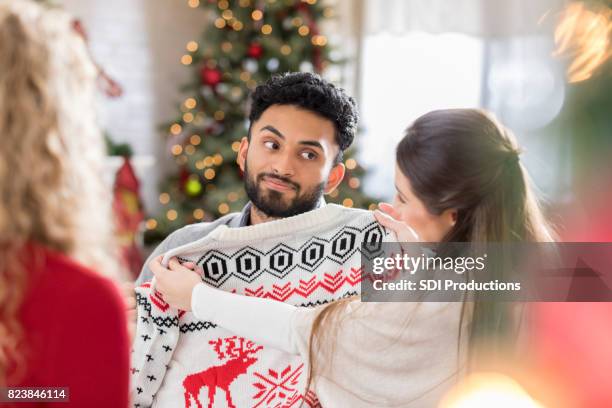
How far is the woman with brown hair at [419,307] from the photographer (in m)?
1.13

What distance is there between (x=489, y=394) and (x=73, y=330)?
714 mm

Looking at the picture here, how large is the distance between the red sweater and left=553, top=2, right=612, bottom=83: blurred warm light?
0.71 m

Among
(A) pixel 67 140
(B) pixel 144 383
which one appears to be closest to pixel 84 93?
(A) pixel 67 140

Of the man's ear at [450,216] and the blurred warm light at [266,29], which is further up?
the blurred warm light at [266,29]

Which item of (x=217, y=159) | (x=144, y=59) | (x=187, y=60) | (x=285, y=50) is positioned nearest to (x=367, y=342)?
(x=217, y=159)

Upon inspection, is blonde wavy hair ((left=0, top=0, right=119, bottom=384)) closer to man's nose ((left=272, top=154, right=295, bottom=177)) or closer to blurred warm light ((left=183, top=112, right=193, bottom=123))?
man's nose ((left=272, top=154, right=295, bottom=177))

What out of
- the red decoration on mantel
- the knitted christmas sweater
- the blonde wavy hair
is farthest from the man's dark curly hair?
the red decoration on mantel

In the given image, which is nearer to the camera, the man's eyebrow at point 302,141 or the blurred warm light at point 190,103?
the man's eyebrow at point 302,141

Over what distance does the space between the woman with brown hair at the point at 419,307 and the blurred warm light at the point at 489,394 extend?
0.07 feet

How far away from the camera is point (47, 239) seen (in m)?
0.84

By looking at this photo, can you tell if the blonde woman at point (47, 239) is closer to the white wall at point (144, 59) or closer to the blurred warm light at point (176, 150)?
the blurred warm light at point (176, 150)

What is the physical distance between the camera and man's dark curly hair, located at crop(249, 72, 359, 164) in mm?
1422

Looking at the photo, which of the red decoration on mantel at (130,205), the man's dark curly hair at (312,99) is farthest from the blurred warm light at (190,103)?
the man's dark curly hair at (312,99)

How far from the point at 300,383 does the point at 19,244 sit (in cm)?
62
